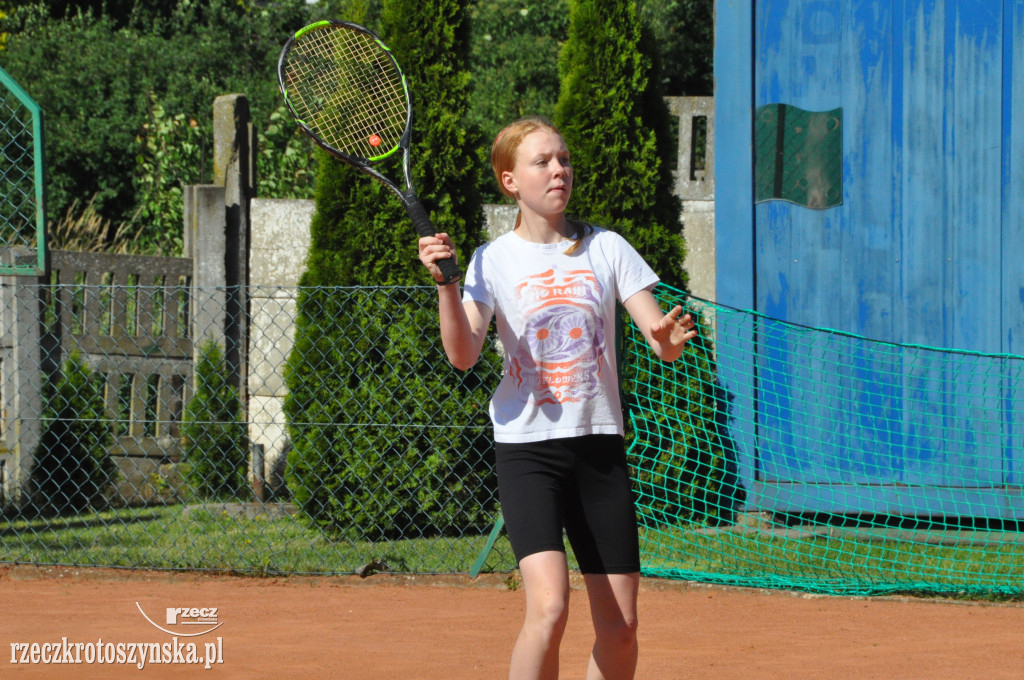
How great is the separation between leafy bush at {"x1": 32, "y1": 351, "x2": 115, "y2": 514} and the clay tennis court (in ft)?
5.96

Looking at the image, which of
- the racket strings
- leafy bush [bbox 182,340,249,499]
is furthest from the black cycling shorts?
leafy bush [bbox 182,340,249,499]

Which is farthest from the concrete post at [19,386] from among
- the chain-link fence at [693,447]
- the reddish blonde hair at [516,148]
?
the reddish blonde hair at [516,148]

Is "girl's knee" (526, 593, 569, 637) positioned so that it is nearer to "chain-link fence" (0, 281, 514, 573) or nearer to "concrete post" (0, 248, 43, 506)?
"chain-link fence" (0, 281, 514, 573)

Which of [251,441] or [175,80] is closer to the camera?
[251,441]

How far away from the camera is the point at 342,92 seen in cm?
392

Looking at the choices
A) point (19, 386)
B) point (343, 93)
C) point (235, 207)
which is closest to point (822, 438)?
point (343, 93)

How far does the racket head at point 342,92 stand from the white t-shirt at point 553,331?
3.34ft

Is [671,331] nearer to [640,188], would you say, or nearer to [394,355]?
[394,355]

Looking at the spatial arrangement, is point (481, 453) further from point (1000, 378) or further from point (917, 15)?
point (917, 15)

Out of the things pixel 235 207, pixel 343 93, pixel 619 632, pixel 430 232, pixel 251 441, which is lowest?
pixel 251 441

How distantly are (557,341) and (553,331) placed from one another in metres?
0.03

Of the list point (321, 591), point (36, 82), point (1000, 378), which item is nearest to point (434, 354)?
point (321, 591)

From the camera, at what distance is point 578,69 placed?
246 inches

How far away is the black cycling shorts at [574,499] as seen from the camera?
2.60 m
